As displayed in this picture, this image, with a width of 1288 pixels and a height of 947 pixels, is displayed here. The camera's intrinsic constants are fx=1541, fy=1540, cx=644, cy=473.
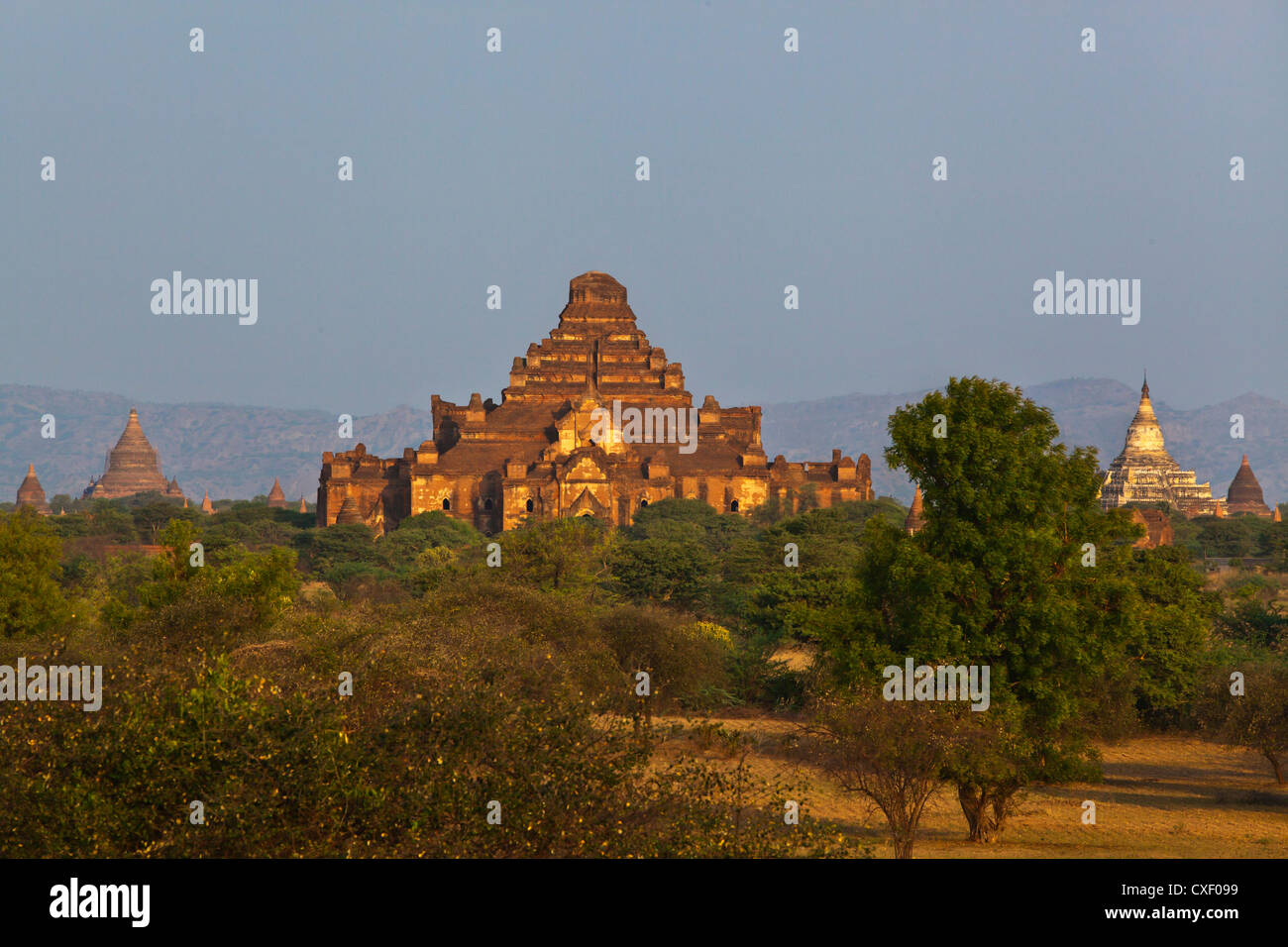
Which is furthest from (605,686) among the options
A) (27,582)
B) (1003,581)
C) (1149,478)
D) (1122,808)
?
(1149,478)

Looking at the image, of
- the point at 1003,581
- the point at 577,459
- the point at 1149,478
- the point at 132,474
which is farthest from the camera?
the point at 132,474

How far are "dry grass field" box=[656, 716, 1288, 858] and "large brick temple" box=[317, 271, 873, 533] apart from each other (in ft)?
211

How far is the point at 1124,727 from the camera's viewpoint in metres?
31.1

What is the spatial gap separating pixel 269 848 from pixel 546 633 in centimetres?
1738

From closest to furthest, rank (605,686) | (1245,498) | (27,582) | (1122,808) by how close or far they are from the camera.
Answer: (1122,808)
(605,686)
(27,582)
(1245,498)

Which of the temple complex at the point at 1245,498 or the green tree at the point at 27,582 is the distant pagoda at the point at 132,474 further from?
the green tree at the point at 27,582

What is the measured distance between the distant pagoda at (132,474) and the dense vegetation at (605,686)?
140 metres

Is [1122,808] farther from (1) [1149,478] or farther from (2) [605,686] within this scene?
(1) [1149,478]

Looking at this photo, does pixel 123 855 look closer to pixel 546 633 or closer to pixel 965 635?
pixel 965 635

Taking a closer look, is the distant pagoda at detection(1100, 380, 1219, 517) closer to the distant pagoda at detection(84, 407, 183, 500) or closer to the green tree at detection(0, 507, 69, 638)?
the distant pagoda at detection(84, 407, 183, 500)

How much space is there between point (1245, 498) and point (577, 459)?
2968 inches

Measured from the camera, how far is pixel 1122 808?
26109 millimetres
